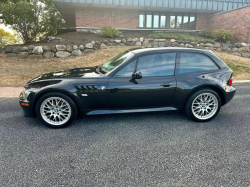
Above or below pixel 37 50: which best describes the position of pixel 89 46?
above

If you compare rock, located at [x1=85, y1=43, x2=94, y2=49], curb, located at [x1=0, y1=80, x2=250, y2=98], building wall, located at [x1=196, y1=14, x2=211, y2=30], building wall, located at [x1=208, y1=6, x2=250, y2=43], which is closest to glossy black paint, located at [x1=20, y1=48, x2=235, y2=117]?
curb, located at [x1=0, y1=80, x2=250, y2=98]

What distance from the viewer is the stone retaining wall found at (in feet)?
34.4

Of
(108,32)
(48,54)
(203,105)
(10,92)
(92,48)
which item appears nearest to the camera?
(203,105)

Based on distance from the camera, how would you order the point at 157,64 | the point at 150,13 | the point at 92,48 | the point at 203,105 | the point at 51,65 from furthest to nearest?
the point at 150,13 < the point at 92,48 < the point at 51,65 < the point at 203,105 < the point at 157,64

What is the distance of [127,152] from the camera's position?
9.73 ft

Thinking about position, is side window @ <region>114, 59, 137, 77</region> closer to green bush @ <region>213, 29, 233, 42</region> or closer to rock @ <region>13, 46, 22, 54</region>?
rock @ <region>13, 46, 22, 54</region>

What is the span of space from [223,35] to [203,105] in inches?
463

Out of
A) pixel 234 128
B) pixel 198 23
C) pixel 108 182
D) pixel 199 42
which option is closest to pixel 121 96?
pixel 108 182

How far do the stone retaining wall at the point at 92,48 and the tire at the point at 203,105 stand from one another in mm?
8477

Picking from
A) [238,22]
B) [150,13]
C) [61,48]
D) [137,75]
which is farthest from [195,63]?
[150,13]

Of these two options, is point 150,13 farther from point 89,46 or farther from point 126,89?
point 126,89

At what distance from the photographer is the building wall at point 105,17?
14.8 metres

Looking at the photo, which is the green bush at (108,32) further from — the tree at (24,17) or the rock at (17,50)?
the rock at (17,50)

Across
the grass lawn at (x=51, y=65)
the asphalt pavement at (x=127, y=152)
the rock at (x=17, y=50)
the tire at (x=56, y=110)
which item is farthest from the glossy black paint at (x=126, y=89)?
the rock at (x=17, y=50)
